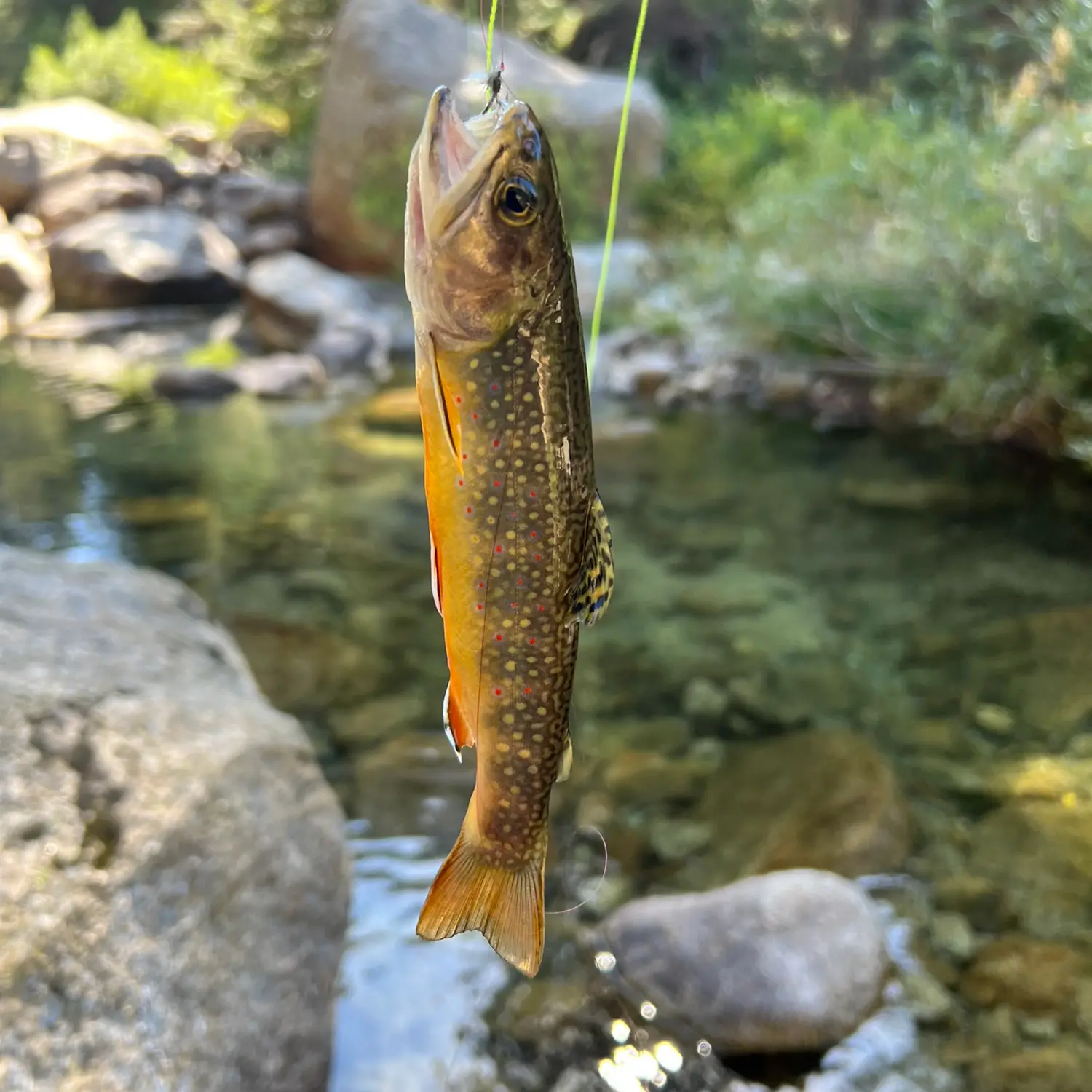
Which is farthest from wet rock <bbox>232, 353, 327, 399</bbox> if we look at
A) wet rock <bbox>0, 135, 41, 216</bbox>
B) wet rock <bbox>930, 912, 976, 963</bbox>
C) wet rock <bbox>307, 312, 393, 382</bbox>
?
wet rock <bbox>930, 912, 976, 963</bbox>

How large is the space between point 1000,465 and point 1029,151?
249 cm

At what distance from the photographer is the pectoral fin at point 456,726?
134 centimetres

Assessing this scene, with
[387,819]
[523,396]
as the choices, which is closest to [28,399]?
[387,819]

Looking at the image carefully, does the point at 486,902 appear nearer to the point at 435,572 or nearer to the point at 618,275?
the point at 435,572

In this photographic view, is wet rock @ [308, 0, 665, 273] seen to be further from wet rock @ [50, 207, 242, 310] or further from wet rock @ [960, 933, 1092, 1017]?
wet rock @ [960, 933, 1092, 1017]

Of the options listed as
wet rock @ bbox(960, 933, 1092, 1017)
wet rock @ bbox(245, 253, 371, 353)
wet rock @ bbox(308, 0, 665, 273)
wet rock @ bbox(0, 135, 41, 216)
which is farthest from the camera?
wet rock @ bbox(0, 135, 41, 216)

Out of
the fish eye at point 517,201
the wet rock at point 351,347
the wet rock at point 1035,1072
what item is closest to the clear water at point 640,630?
the wet rock at point 1035,1072

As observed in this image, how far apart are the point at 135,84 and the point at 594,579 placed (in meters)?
24.3

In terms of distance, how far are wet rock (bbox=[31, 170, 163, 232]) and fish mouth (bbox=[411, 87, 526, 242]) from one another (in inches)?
704

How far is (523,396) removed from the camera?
3.91ft

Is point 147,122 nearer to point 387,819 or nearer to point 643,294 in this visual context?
point 643,294

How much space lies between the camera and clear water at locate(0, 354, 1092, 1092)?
3188mm

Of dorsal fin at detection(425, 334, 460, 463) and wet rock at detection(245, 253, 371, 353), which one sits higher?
dorsal fin at detection(425, 334, 460, 463)

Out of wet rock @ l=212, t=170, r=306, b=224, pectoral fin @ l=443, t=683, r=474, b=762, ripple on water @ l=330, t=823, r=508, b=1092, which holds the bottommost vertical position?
wet rock @ l=212, t=170, r=306, b=224
